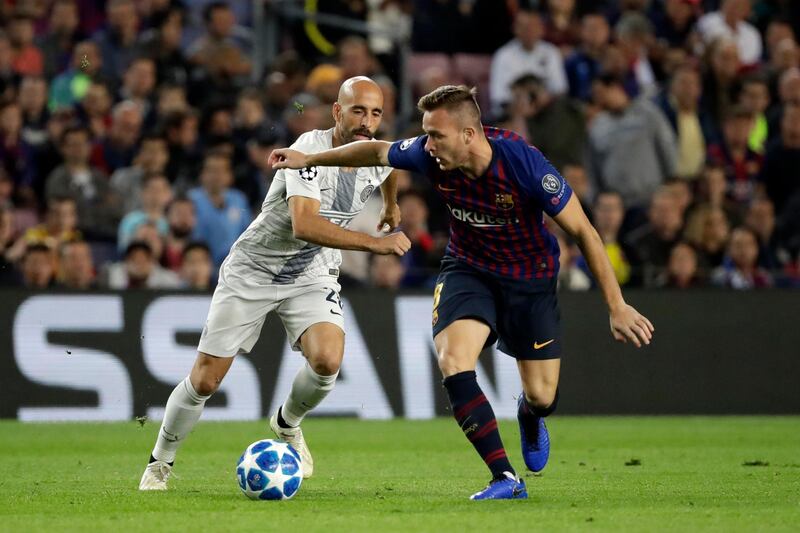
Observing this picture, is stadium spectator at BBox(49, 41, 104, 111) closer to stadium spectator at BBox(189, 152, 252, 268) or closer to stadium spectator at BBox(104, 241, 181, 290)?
stadium spectator at BBox(189, 152, 252, 268)

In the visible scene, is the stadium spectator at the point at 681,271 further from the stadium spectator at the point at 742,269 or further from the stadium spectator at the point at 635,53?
the stadium spectator at the point at 635,53

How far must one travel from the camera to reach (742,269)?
50.5 feet

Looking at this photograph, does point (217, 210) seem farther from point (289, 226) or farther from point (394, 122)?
point (289, 226)

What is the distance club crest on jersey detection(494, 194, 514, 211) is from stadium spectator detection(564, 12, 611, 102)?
10.1 m

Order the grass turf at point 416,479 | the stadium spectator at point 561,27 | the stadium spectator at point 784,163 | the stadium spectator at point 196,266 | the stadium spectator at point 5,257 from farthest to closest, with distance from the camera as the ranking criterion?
the stadium spectator at point 561,27
the stadium spectator at point 784,163
the stadium spectator at point 196,266
the stadium spectator at point 5,257
the grass turf at point 416,479

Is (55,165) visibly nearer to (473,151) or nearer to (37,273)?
(37,273)

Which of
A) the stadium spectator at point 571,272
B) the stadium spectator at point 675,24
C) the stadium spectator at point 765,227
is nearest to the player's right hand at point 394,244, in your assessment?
the stadium spectator at point 571,272

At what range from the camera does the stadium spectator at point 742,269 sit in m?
15.4

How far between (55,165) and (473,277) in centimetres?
829

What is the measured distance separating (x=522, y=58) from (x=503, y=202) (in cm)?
981

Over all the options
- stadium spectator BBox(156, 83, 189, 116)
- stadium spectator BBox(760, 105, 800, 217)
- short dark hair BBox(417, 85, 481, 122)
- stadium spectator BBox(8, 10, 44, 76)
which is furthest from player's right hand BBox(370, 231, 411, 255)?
stadium spectator BBox(760, 105, 800, 217)

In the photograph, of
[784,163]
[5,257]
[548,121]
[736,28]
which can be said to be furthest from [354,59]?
[736,28]

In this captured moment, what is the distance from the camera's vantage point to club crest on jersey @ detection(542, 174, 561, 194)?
24.8 ft

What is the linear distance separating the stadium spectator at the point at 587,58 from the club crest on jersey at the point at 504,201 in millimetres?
10149
